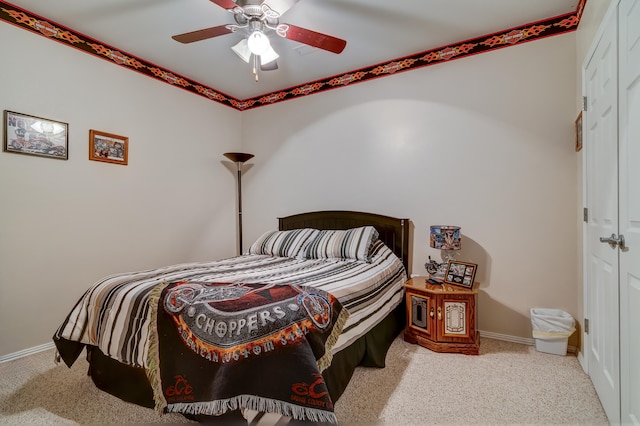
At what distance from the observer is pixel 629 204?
1349 mm

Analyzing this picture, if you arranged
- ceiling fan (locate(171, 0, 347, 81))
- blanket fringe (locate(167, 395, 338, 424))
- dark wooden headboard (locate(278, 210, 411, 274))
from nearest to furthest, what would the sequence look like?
1. blanket fringe (locate(167, 395, 338, 424))
2. ceiling fan (locate(171, 0, 347, 81))
3. dark wooden headboard (locate(278, 210, 411, 274))

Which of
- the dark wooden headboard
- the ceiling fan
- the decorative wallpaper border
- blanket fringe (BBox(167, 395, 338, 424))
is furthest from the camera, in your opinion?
the dark wooden headboard

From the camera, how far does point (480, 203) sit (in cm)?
279

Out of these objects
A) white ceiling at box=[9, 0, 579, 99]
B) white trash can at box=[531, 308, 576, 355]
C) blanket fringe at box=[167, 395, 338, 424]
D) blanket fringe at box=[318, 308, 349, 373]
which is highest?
white ceiling at box=[9, 0, 579, 99]

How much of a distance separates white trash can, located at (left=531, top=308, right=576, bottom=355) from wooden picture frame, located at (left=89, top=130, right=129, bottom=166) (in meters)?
3.90

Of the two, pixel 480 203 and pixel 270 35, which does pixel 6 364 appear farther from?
pixel 480 203

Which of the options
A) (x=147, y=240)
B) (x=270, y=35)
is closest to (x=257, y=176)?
(x=147, y=240)

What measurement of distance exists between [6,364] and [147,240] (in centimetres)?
136

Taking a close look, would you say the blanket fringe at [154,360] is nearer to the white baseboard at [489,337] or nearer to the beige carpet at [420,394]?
the beige carpet at [420,394]

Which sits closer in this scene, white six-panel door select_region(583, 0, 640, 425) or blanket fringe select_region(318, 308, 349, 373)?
white six-panel door select_region(583, 0, 640, 425)

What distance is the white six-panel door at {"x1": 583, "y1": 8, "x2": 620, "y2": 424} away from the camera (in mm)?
1496

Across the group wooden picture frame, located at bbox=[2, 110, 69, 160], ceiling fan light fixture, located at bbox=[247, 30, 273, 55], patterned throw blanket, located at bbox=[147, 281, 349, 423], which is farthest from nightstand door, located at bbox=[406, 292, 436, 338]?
wooden picture frame, located at bbox=[2, 110, 69, 160]

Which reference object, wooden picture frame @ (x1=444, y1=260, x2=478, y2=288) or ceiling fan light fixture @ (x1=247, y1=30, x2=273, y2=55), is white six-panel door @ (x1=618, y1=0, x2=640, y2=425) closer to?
wooden picture frame @ (x1=444, y1=260, x2=478, y2=288)

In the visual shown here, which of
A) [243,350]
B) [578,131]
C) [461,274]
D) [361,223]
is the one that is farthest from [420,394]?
[578,131]
